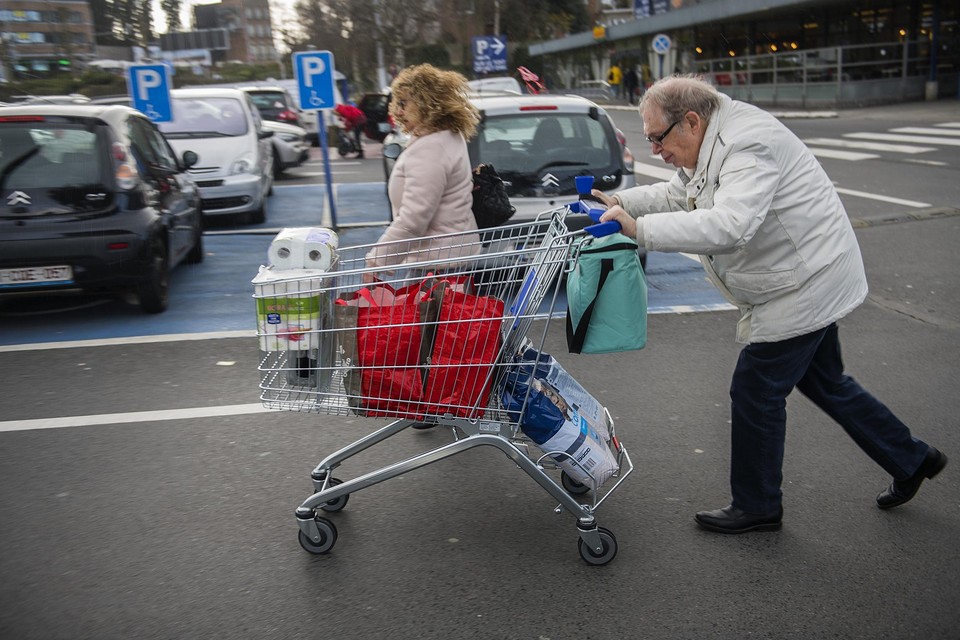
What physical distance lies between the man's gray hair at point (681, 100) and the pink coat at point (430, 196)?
1.25 metres

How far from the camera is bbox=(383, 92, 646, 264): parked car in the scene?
7.66 m

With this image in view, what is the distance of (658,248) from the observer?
3105mm

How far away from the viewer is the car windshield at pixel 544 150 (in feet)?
25.2

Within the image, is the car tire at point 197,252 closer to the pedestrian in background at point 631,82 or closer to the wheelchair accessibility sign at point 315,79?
the wheelchair accessibility sign at point 315,79

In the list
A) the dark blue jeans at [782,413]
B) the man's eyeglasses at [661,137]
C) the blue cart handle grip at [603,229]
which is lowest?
the dark blue jeans at [782,413]

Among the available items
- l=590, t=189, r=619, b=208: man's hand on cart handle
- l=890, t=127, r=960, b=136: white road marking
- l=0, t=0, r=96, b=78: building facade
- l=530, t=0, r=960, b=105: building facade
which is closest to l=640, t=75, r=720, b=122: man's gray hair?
l=590, t=189, r=619, b=208: man's hand on cart handle

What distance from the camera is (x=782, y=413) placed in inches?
138

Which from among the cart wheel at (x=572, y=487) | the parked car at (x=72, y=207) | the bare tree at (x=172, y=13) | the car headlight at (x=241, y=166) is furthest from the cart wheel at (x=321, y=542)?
the bare tree at (x=172, y=13)

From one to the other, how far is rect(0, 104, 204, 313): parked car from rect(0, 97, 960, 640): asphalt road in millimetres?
1306

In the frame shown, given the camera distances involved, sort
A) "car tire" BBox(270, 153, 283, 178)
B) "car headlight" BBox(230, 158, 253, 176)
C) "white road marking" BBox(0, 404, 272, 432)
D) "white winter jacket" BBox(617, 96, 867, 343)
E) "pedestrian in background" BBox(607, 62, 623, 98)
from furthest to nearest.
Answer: "pedestrian in background" BBox(607, 62, 623, 98)
"car tire" BBox(270, 153, 283, 178)
"car headlight" BBox(230, 158, 253, 176)
"white road marking" BBox(0, 404, 272, 432)
"white winter jacket" BBox(617, 96, 867, 343)

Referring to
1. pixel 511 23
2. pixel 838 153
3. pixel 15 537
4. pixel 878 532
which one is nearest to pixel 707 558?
pixel 878 532

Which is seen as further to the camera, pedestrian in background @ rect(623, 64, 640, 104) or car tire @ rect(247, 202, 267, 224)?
pedestrian in background @ rect(623, 64, 640, 104)

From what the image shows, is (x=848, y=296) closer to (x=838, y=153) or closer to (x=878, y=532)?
(x=878, y=532)

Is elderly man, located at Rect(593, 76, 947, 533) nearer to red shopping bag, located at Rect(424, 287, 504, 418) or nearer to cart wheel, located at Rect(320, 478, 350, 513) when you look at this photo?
red shopping bag, located at Rect(424, 287, 504, 418)
